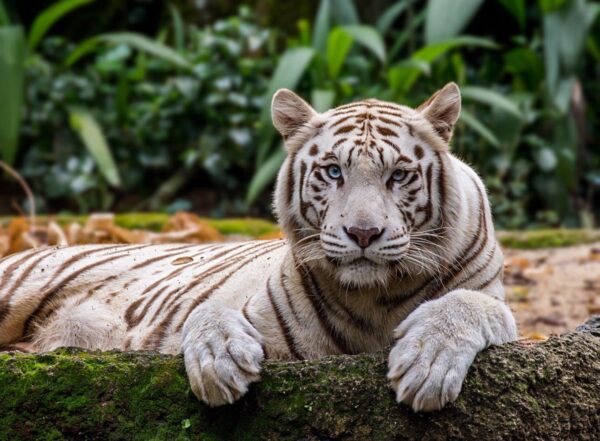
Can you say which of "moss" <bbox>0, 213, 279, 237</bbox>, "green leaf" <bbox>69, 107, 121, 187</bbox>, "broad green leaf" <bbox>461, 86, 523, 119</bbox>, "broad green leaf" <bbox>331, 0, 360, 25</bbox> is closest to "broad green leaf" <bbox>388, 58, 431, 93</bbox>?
"broad green leaf" <bbox>461, 86, 523, 119</bbox>

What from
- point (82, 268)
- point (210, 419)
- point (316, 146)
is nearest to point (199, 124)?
point (82, 268)

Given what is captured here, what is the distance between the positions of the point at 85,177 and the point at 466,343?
688 cm

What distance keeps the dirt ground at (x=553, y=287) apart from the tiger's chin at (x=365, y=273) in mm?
1669

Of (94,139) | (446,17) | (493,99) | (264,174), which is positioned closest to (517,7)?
(446,17)

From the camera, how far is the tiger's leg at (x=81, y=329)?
3211mm

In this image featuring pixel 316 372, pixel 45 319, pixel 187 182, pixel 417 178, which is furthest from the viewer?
pixel 187 182

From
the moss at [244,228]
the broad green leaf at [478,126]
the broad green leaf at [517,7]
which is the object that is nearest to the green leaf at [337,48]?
the broad green leaf at [478,126]

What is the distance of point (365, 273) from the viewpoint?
2498 millimetres

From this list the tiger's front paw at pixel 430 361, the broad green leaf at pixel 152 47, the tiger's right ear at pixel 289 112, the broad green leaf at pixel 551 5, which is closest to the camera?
the tiger's front paw at pixel 430 361

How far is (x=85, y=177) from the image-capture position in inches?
339

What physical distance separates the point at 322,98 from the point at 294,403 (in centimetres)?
548

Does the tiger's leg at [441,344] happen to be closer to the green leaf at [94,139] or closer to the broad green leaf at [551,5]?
the green leaf at [94,139]

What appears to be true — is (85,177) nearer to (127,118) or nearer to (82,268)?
(127,118)

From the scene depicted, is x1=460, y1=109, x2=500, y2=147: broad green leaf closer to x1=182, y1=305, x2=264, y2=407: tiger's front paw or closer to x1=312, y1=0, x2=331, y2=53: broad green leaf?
x1=312, y1=0, x2=331, y2=53: broad green leaf
